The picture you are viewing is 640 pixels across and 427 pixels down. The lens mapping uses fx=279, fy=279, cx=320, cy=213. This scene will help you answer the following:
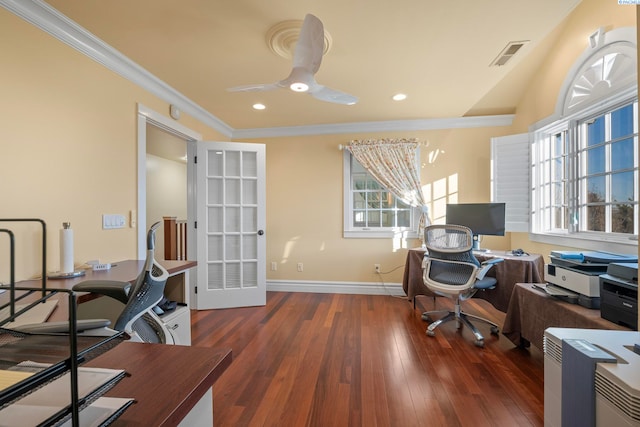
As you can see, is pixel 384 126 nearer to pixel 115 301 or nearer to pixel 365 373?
pixel 365 373

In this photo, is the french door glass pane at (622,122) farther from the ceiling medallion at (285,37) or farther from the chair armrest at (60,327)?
the chair armrest at (60,327)

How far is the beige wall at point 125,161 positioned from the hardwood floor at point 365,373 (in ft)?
3.62

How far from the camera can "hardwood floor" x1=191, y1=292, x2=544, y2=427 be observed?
1.63 m

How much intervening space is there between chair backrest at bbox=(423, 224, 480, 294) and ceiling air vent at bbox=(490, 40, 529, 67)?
1.44 metres

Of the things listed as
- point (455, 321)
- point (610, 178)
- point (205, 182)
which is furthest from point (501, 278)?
point (205, 182)

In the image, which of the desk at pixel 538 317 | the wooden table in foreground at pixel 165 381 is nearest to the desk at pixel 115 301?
the wooden table in foreground at pixel 165 381

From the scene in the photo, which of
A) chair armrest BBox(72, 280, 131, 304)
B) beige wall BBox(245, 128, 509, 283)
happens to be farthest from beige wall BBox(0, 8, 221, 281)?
beige wall BBox(245, 128, 509, 283)

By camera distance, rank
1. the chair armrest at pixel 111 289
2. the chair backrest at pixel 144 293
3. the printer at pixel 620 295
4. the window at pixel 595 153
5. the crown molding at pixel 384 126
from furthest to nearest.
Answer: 1. the crown molding at pixel 384 126
2. the window at pixel 595 153
3. the printer at pixel 620 295
4. the chair armrest at pixel 111 289
5. the chair backrest at pixel 144 293

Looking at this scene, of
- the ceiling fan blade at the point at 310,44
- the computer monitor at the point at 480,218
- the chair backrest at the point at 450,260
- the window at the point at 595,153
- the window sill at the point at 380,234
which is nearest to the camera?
the ceiling fan blade at the point at 310,44

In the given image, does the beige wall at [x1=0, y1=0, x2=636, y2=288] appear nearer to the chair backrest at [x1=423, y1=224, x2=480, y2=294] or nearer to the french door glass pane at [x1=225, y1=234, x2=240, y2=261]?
the french door glass pane at [x1=225, y1=234, x2=240, y2=261]

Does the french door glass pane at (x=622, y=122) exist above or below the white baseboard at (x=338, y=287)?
above

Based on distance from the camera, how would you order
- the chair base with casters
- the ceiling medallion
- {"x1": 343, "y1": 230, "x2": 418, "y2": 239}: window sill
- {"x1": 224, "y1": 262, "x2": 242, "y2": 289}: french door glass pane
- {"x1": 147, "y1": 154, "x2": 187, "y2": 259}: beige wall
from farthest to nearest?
{"x1": 147, "y1": 154, "x2": 187, "y2": 259}: beige wall
{"x1": 343, "y1": 230, "x2": 418, "y2": 239}: window sill
{"x1": 224, "y1": 262, "x2": 242, "y2": 289}: french door glass pane
the chair base with casters
the ceiling medallion

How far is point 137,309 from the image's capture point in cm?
A: 85

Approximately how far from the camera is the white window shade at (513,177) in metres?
3.42
